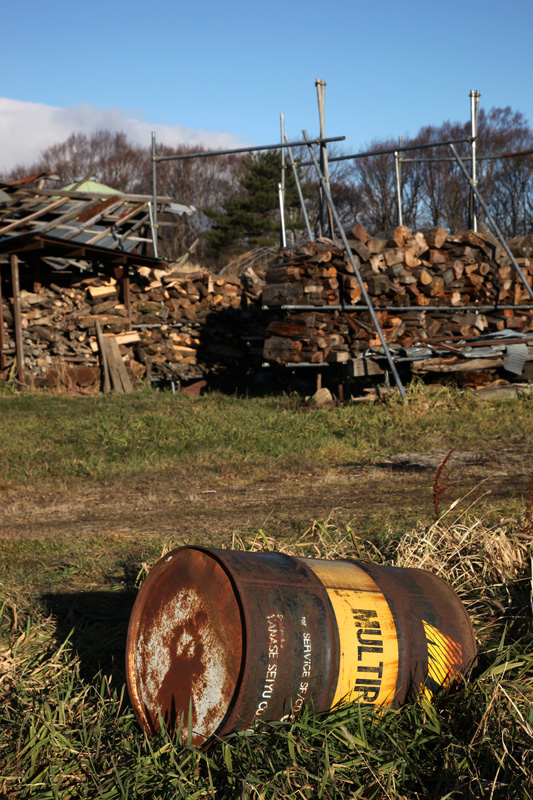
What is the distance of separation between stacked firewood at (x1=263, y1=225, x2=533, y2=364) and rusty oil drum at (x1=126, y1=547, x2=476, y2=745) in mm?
8080

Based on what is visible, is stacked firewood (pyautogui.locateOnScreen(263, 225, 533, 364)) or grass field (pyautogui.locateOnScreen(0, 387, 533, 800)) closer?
grass field (pyautogui.locateOnScreen(0, 387, 533, 800))

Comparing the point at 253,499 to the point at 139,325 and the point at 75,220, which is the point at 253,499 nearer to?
the point at 139,325

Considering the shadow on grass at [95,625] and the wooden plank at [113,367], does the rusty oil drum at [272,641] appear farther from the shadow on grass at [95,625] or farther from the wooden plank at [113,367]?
the wooden plank at [113,367]

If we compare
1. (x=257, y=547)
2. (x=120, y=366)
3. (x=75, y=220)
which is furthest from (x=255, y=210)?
(x=257, y=547)

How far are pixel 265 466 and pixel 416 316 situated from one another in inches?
202

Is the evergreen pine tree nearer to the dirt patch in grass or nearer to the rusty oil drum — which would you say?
the dirt patch in grass

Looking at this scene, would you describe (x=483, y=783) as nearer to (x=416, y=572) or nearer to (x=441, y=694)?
(x=441, y=694)

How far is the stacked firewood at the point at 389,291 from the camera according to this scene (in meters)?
10.6

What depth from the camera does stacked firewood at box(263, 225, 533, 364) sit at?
1062 centimetres

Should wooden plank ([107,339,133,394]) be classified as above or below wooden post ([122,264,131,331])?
below

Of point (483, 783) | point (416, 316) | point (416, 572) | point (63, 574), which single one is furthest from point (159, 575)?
point (416, 316)

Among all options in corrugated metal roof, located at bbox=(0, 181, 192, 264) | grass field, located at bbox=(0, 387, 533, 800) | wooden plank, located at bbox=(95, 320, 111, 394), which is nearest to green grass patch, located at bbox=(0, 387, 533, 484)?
grass field, located at bbox=(0, 387, 533, 800)

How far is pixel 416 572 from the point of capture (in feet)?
9.43

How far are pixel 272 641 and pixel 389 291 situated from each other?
911 centimetres
